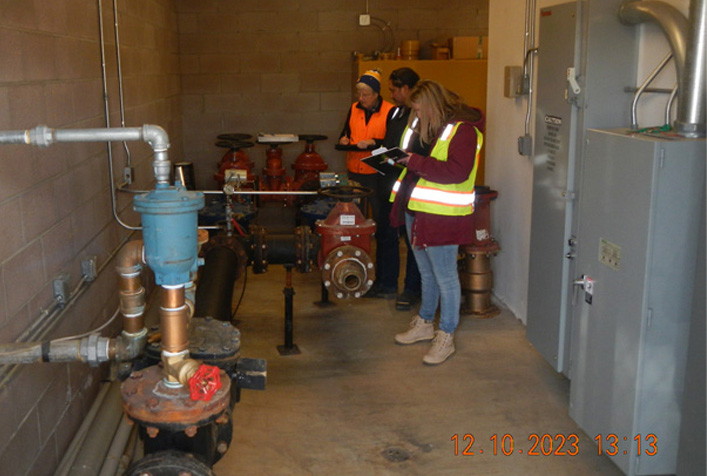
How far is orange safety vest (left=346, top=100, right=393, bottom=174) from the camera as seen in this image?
4.79 metres

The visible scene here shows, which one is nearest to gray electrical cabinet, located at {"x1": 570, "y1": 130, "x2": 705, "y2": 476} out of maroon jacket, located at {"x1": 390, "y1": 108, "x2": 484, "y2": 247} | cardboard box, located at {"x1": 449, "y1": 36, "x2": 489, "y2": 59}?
maroon jacket, located at {"x1": 390, "y1": 108, "x2": 484, "y2": 247}

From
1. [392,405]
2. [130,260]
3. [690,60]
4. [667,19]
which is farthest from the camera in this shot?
[392,405]

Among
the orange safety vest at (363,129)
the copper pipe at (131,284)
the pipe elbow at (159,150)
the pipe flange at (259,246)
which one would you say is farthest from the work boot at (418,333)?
the pipe elbow at (159,150)

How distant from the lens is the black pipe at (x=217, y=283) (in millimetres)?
3078

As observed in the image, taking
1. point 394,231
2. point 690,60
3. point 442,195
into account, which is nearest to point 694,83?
point 690,60

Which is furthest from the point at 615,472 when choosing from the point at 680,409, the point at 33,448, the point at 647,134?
the point at 33,448

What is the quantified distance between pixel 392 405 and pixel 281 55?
393 centimetres

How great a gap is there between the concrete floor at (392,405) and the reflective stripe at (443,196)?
80 centimetres

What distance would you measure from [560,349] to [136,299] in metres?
1.95

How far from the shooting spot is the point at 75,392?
285 cm

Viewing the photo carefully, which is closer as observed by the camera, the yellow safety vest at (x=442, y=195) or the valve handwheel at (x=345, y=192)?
the yellow safety vest at (x=442, y=195)

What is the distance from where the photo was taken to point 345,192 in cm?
377

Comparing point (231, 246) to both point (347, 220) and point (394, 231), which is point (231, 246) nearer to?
point (347, 220)

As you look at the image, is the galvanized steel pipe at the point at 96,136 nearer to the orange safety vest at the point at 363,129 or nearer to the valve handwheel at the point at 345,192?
the valve handwheel at the point at 345,192
